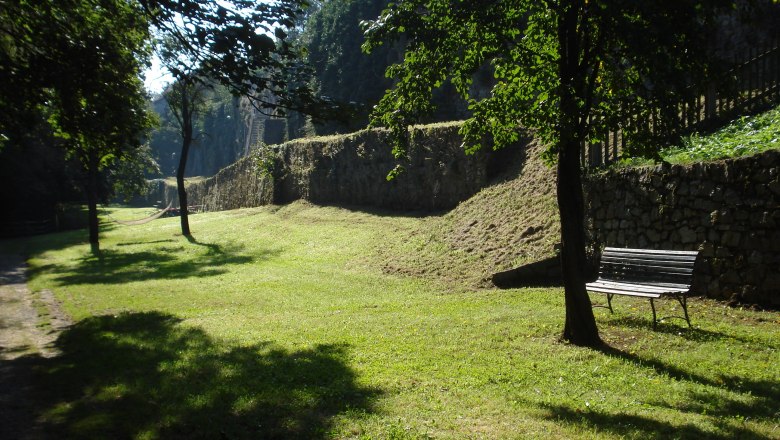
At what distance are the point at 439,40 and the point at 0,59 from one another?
25.1 feet

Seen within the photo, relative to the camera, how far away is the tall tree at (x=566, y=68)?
6172mm

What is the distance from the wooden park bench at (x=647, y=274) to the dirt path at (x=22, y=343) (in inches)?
281

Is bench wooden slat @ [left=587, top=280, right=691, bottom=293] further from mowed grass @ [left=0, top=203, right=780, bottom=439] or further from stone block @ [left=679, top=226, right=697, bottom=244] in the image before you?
stone block @ [left=679, top=226, right=697, bottom=244]

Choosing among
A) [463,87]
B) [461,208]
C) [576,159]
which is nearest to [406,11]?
[463,87]

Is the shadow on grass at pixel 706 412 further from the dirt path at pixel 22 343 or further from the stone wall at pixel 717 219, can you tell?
the dirt path at pixel 22 343

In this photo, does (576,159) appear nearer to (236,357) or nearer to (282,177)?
(236,357)

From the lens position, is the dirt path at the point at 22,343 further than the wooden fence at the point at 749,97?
No

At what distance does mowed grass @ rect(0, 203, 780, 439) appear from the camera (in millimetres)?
5215

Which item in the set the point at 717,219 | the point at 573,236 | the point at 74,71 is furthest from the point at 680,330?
the point at 74,71

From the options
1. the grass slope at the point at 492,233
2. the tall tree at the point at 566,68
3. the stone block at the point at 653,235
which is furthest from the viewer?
the grass slope at the point at 492,233

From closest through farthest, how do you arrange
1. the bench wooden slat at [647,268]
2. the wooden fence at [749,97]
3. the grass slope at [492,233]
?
the bench wooden slat at [647,268] < the wooden fence at [749,97] < the grass slope at [492,233]

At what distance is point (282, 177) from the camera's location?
3269 cm

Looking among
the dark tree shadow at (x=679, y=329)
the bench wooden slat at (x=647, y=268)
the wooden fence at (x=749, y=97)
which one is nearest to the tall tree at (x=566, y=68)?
the dark tree shadow at (x=679, y=329)

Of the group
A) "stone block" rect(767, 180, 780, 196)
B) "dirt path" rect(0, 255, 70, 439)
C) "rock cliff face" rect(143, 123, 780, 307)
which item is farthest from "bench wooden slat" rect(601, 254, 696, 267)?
"dirt path" rect(0, 255, 70, 439)
